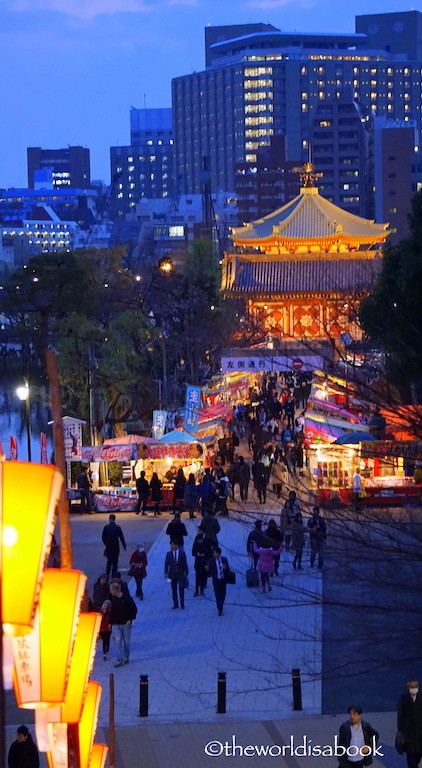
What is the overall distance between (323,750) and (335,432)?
16.3 meters

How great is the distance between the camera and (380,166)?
118500 millimetres

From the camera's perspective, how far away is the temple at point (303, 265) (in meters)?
56.8

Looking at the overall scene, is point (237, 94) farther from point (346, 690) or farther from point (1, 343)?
point (346, 690)

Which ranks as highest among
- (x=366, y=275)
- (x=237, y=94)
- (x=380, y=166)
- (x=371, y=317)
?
(x=237, y=94)

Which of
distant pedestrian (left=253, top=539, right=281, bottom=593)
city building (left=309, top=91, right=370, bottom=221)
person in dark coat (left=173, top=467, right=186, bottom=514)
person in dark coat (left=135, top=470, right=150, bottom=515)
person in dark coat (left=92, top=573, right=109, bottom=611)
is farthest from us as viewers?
city building (left=309, top=91, right=370, bottom=221)

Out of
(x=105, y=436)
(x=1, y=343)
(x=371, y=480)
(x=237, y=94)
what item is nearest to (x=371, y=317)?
(x=371, y=480)

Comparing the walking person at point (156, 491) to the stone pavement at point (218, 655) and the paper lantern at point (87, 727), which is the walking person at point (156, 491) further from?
the paper lantern at point (87, 727)

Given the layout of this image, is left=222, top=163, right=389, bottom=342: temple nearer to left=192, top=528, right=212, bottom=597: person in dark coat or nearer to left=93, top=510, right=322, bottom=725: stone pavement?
left=192, top=528, right=212, bottom=597: person in dark coat

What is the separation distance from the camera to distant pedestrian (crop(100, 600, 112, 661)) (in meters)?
15.7

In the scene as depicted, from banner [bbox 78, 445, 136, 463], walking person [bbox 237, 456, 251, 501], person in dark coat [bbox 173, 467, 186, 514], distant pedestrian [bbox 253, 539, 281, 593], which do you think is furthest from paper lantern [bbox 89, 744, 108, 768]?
banner [bbox 78, 445, 136, 463]

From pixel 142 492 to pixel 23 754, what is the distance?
1692 cm

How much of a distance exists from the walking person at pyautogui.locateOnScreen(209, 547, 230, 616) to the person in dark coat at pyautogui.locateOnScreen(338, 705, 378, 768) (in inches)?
260

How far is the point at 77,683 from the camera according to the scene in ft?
25.0

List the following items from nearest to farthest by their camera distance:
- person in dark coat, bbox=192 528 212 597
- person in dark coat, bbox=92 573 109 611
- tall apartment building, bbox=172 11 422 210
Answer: person in dark coat, bbox=92 573 109 611 → person in dark coat, bbox=192 528 212 597 → tall apartment building, bbox=172 11 422 210
